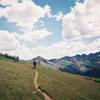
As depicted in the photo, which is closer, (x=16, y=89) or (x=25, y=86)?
(x=16, y=89)

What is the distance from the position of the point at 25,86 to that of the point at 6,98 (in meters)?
12.0

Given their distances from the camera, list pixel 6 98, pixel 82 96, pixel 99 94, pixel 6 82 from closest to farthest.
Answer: pixel 6 98
pixel 6 82
pixel 82 96
pixel 99 94

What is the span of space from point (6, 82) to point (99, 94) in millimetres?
31285

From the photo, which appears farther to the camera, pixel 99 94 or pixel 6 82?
pixel 99 94

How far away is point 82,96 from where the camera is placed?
6656 cm

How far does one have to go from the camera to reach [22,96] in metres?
52.6

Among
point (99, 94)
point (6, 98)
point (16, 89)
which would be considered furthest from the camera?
point (99, 94)

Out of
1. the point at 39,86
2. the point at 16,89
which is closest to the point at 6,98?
the point at 16,89

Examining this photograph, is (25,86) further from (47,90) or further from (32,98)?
(32,98)

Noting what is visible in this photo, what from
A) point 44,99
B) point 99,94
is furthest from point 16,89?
point 99,94

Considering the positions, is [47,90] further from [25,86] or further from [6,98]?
[6,98]

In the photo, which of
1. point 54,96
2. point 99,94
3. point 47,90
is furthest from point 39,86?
point 99,94

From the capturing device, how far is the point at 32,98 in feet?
171

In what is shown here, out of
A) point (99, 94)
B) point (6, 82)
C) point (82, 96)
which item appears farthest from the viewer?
point (99, 94)
